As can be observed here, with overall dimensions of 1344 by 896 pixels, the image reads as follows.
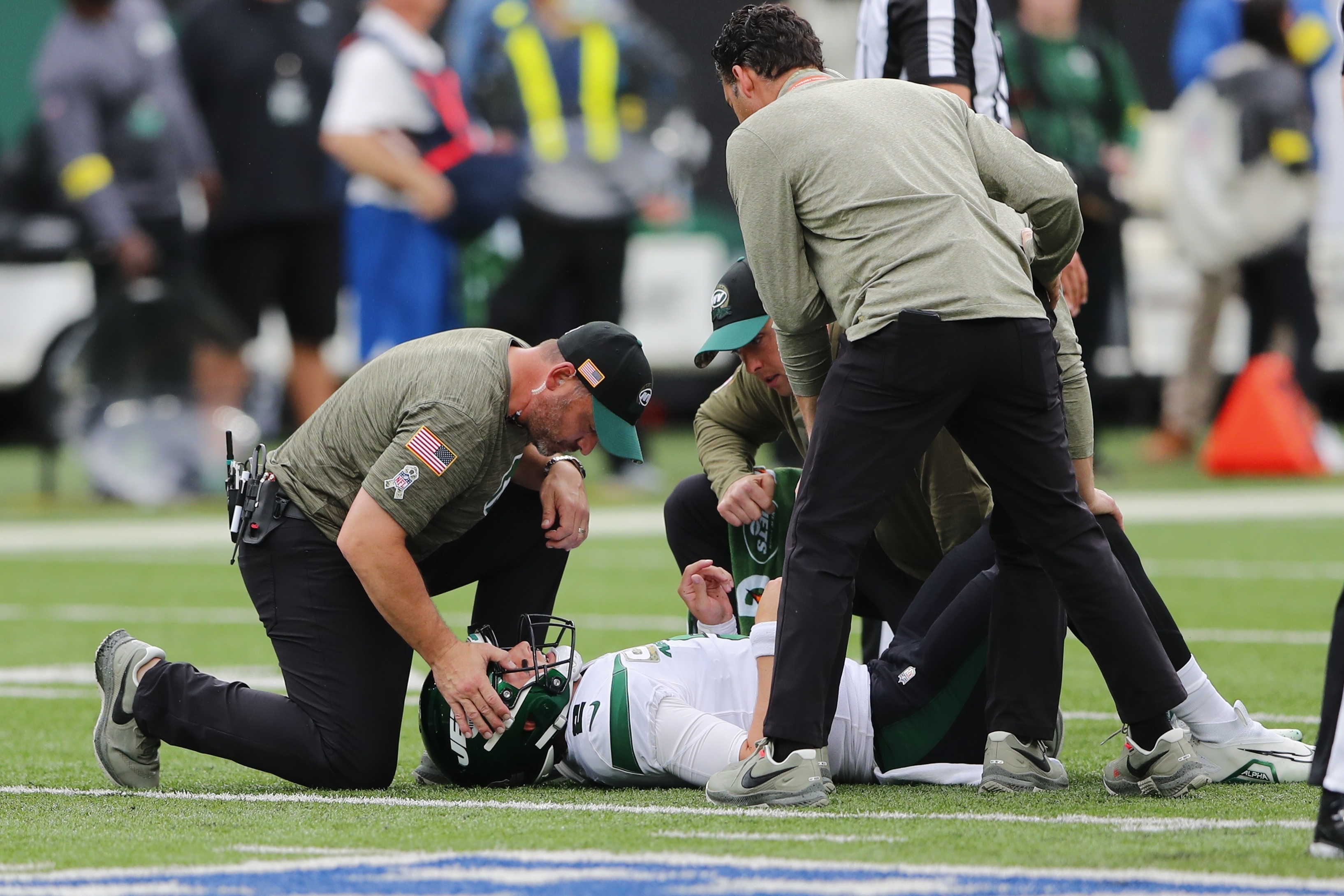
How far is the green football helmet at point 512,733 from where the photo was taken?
4930 millimetres

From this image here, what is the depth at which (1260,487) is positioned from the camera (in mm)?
13812

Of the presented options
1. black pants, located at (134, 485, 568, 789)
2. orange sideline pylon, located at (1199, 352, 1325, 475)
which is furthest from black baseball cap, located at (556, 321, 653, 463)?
orange sideline pylon, located at (1199, 352, 1325, 475)

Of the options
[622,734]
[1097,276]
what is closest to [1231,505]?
[1097,276]

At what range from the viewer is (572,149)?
1489 cm

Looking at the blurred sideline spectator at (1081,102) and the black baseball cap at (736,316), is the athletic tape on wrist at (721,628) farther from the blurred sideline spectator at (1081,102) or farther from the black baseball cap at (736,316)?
the blurred sideline spectator at (1081,102)

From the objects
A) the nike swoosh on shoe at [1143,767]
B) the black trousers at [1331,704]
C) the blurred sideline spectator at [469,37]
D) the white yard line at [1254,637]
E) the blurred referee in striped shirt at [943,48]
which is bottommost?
the white yard line at [1254,637]

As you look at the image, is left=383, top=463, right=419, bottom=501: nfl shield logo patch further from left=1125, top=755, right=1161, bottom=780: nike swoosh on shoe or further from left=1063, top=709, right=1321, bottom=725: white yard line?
left=1063, top=709, right=1321, bottom=725: white yard line

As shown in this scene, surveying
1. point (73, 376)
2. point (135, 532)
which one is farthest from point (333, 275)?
point (135, 532)

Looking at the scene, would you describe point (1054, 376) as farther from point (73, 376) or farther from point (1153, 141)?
point (1153, 141)

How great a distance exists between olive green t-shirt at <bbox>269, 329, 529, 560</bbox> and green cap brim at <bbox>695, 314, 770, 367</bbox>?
49 cm

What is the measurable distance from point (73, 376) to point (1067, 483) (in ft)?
35.1

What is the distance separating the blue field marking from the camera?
349cm

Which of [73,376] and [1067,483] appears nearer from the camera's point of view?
[1067,483]

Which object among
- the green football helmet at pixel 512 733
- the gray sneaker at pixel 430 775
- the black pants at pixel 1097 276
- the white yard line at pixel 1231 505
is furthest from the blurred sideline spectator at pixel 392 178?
the green football helmet at pixel 512 733
